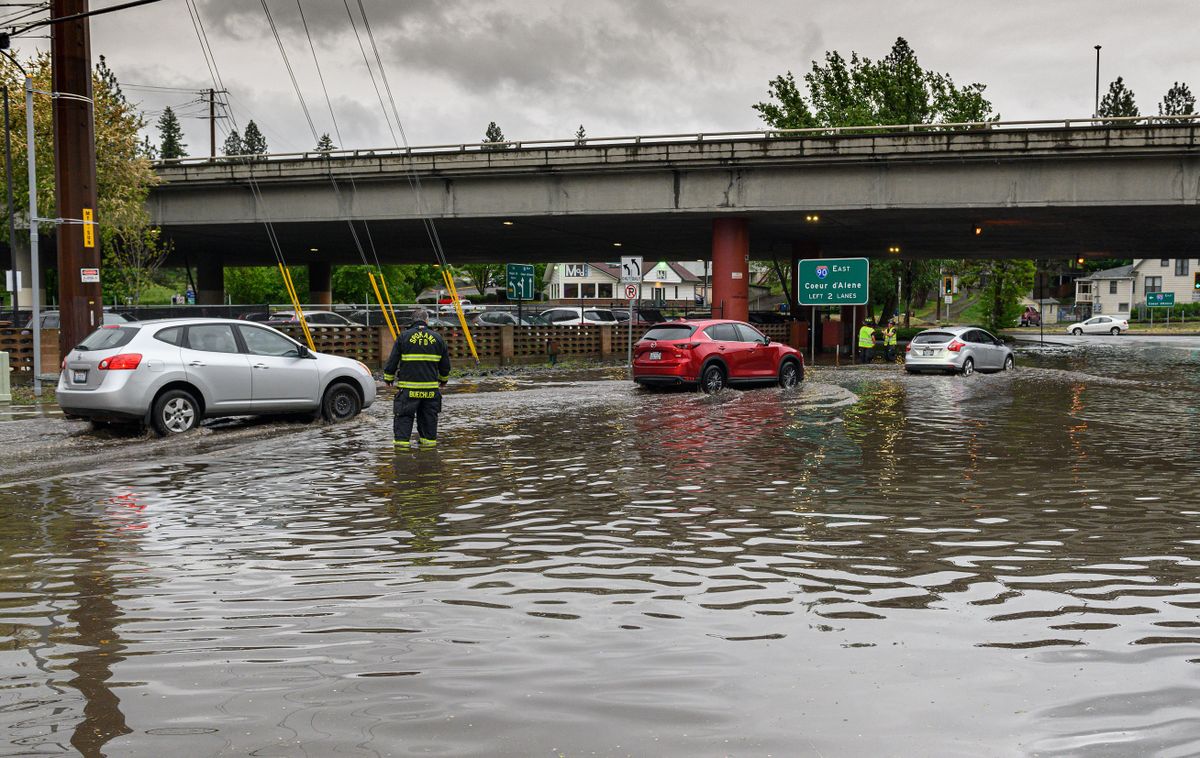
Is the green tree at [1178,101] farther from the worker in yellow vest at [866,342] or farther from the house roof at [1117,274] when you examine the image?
the worker in yellow vest at [866,342]

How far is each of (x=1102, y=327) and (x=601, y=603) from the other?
8483 centimetres

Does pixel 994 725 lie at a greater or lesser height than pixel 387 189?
lesser

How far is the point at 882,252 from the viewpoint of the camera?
57.2 metres

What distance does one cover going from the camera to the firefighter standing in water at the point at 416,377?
13539 millimetres

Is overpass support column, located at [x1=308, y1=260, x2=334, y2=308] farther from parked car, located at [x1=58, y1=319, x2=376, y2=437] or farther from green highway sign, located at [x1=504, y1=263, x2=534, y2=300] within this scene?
parked car, located at [x1=58, y1=319, x2=376, y2=437]

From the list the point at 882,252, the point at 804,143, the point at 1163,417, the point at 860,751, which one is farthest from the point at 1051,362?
the point at 860,751

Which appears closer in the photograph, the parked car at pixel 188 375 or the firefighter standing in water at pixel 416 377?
the firefighter standing in water at pixel 416 377

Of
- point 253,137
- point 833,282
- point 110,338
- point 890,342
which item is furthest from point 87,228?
point 253,137

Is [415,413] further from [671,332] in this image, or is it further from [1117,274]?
[1117,274]

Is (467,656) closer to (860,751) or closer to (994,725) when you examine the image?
(860,751)

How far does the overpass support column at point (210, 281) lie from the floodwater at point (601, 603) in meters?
49.3

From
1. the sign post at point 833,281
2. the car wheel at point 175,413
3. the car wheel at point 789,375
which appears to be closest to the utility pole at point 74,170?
the car wheel at point 175,413

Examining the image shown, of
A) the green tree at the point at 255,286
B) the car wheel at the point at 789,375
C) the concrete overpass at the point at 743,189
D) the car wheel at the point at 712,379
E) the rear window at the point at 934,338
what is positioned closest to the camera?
the car wheel at the point at 712,379

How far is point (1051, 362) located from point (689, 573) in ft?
122
